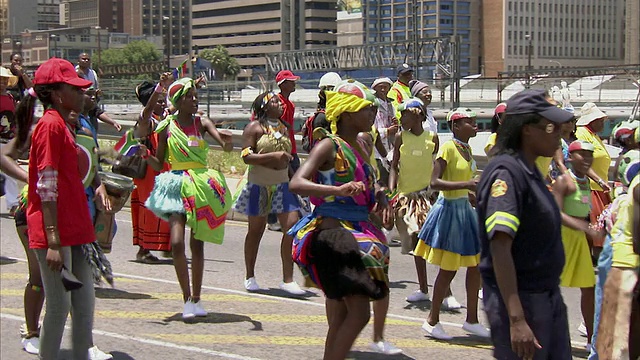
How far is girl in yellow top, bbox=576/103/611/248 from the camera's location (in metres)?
Result: 9.16

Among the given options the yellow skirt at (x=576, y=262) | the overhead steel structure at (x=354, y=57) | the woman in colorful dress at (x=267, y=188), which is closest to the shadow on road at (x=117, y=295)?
the woman in colorful dress at (x=267, y=188)

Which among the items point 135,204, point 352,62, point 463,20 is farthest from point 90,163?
point 463,20

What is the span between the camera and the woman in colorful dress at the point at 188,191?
8305mm

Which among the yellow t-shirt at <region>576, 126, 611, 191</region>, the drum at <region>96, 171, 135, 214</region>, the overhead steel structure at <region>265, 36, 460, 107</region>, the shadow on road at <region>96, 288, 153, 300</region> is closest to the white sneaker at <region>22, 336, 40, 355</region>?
the drum at <region>96, 171, 135, 214</region>

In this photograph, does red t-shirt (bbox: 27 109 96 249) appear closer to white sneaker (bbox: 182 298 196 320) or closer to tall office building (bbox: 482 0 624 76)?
white sneaker (bbox: 182 298 196 320)

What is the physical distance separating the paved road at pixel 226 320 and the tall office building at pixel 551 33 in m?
170

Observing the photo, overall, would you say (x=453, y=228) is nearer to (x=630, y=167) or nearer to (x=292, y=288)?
(x=292, y=288)

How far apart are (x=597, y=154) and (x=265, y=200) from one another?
3062 mm

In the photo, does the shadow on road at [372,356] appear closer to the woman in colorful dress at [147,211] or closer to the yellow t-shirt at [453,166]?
the yellow t-shirt at [453,166]

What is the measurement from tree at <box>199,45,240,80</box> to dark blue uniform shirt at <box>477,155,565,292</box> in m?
177

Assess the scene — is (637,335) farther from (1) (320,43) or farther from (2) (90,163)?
(1) (320,43)

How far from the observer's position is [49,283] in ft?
19.8

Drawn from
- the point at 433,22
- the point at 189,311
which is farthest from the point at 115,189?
the point at 433,22

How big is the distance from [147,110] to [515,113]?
615cm
